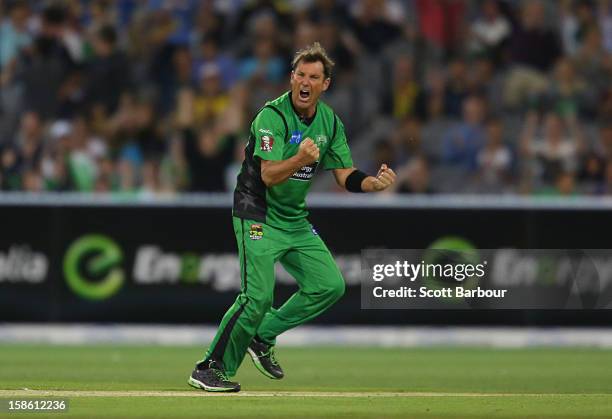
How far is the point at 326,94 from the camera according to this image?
19047 mm

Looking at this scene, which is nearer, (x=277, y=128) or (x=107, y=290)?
(x=277, y=128)

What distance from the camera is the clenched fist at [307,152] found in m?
9.16

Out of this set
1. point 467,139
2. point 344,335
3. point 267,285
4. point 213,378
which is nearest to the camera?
point 267,285

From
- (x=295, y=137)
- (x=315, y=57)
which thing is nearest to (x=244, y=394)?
(x=295, y=137)

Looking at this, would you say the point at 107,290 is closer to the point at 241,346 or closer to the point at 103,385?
the point at 103,385

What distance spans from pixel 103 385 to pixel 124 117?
8518mm

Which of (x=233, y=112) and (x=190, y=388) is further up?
(x=233, y=112)

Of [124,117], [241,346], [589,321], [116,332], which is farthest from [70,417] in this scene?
[124,117]

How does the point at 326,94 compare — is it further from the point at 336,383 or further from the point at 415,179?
the point at 336,383

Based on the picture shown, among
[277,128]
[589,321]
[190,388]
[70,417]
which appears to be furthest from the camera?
[589,321]

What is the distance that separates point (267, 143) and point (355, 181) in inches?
33.3

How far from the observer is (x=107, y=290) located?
→ 1666 cm

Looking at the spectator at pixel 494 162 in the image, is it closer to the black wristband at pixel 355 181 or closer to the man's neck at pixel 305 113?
the black wristband at pixel 355 181

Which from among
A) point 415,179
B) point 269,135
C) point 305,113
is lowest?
point 415,179
